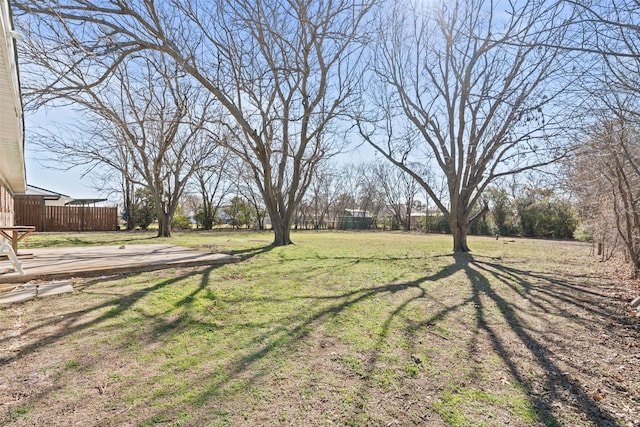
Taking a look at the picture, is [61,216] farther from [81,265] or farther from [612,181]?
[612,181]

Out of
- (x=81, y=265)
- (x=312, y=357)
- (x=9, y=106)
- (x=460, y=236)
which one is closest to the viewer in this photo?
(x=312, y=357)

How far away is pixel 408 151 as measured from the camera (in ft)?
32.4

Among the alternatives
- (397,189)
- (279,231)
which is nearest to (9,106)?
(279,231)

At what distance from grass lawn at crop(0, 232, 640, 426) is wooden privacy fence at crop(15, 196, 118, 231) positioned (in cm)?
1814

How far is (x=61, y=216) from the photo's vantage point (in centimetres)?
1814

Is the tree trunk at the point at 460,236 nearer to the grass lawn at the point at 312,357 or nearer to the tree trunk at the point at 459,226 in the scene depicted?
the tree trunk at the point at 459,226

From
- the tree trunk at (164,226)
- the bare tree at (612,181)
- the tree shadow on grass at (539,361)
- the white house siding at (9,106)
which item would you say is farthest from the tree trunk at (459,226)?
the tree trunk at (164,226)

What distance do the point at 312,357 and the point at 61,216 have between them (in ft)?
72.5

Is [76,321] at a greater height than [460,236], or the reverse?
[460,236]

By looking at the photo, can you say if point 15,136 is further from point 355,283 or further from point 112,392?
point 355,283

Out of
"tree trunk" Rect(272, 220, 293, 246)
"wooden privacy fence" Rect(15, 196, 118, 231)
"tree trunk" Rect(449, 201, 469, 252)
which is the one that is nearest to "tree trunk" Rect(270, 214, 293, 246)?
"tree trunk" Rect(272, 220, 293, 246)

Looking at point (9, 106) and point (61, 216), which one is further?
point (61, 216)

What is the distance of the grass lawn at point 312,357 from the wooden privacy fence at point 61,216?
714 inches

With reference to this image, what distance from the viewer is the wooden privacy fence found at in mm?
16859
